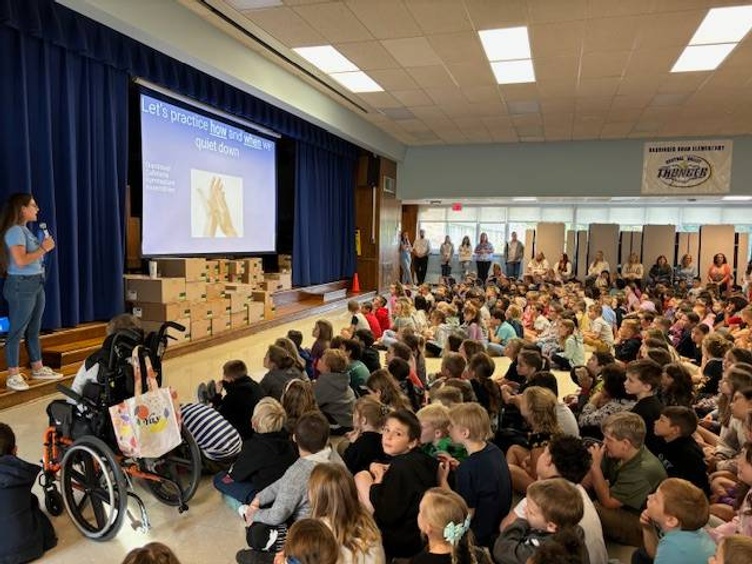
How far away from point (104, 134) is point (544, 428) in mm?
4850

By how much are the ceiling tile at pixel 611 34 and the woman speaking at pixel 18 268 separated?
16.2 feet

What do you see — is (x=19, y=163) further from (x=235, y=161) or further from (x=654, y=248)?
(x=654, y=248)

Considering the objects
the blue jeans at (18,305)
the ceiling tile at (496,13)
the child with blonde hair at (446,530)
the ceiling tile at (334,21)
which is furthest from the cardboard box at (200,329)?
the child with blonde hair at (446,530)

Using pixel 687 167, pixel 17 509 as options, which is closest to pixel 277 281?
pixel 17 509

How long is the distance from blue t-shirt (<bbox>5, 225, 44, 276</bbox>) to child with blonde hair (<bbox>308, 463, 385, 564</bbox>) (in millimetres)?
3311

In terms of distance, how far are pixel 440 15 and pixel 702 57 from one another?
306 centimetres

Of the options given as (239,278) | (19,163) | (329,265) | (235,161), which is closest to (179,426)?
(19,163)

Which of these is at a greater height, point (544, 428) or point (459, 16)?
point (459, 16)

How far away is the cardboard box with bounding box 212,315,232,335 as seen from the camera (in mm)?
6464

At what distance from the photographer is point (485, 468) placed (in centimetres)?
213

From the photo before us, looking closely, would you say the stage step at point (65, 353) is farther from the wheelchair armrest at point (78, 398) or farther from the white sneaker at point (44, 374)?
the wheelchair armrest at point (78, 398)

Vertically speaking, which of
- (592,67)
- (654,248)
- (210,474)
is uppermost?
(592,67)

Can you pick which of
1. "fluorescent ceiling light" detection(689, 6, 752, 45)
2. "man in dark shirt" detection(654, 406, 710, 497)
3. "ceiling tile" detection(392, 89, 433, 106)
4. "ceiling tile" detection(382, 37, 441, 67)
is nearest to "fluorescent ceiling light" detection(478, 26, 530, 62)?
"ceiling tile" detection(382, 37, 441, 67)

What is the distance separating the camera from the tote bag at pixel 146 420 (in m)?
2.27
